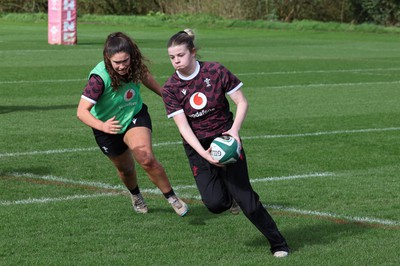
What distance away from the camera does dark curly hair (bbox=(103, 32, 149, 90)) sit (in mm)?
8570

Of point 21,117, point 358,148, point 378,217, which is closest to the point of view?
point 378,217

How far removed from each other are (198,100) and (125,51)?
1073 millimetres

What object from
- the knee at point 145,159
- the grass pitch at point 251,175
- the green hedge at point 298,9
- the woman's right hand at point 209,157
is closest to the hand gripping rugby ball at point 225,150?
the woman's right hand at point 209,157

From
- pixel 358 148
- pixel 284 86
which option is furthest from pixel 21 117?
pixel 284 86

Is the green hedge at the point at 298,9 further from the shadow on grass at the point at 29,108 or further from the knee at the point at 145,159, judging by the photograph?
the knee at the point at 145,159

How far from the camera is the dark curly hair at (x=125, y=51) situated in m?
8.57

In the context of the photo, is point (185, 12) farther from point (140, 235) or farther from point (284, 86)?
point (140, 235)

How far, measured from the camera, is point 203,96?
305 inches

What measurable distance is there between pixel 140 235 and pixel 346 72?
1691 cm

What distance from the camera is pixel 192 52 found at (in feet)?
25.3

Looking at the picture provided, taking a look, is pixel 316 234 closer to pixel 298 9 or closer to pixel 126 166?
pixel 126 166

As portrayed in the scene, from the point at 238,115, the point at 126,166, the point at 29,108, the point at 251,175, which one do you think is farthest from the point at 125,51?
the point at 29,108

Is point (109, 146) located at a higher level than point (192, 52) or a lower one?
lower

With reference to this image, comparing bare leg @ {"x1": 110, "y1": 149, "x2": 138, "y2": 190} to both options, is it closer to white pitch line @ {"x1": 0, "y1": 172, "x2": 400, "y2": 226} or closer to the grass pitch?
the grass pitch
